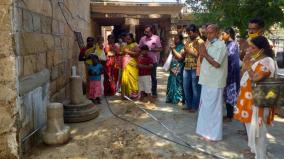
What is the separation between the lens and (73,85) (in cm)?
582

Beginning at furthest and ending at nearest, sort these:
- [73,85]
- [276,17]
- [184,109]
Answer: [276,17] < [184,109] < [73,85]

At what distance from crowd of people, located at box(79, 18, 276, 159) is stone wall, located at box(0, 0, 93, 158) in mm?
1809

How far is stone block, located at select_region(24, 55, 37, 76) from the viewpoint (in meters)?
4.04

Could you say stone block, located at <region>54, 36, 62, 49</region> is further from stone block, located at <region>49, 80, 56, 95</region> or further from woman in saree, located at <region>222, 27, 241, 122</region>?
woman in saree, located at <region>222, 27, 241, 122</region>

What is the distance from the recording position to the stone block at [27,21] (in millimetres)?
3955

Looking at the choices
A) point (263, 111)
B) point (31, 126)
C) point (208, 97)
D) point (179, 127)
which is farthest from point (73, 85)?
point (263, 111)

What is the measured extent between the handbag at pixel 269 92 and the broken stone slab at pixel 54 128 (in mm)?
2609

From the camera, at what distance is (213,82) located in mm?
4629

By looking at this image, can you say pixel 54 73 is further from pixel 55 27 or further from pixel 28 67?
pixel 28 67

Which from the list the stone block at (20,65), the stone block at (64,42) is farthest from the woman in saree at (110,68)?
the stone block at (20,65)

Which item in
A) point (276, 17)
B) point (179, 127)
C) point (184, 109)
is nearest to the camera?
point (179, 127)

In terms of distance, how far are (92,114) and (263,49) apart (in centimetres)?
334

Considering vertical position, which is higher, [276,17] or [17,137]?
[276,17]

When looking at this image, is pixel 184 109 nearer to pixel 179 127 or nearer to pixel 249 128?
pixel 179 127
